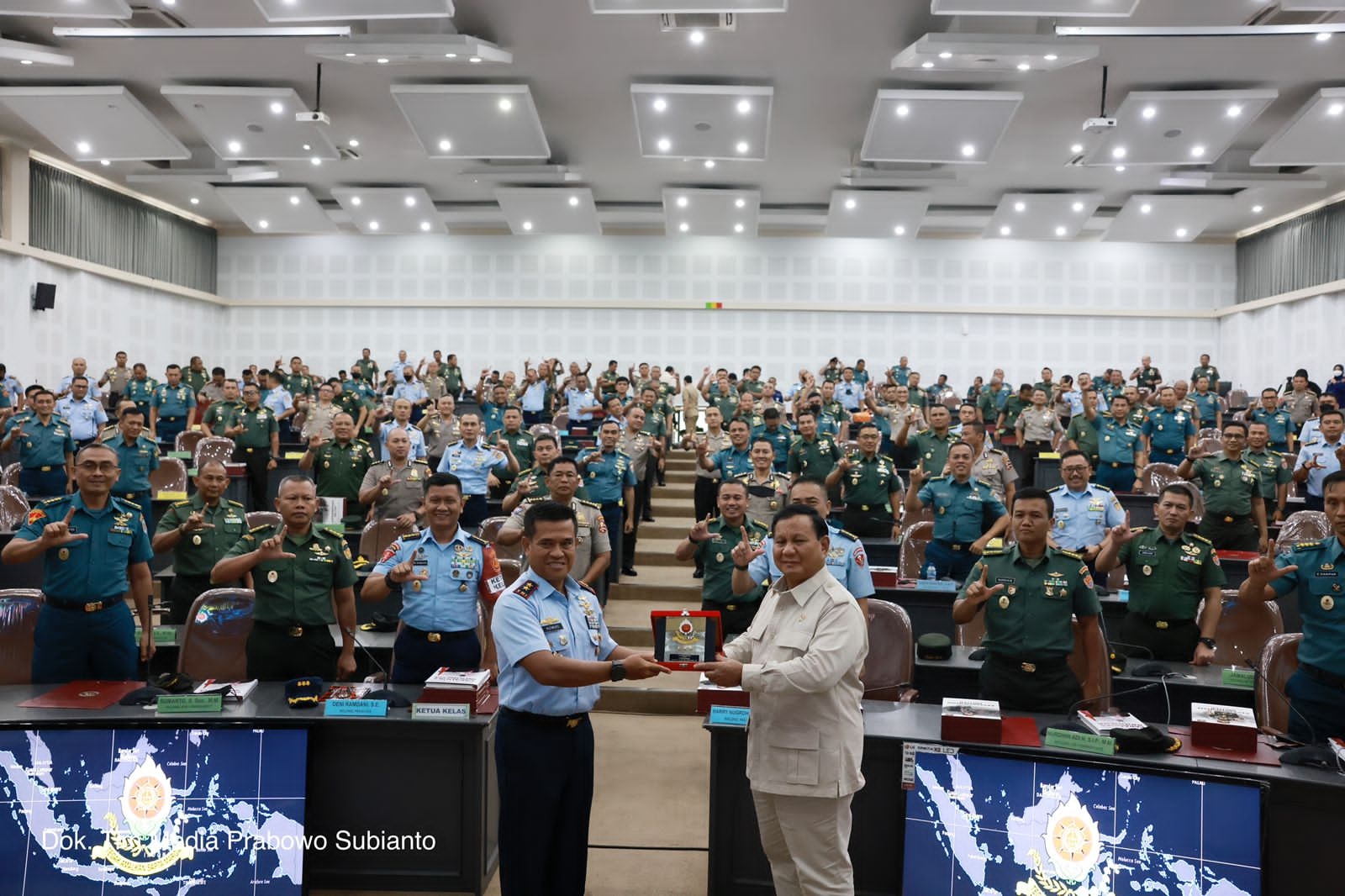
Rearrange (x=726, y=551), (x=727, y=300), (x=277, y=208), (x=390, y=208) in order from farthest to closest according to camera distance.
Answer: (x=727, y=300), (x=390, y=208), (x=277, y=208), (x=726, y=551)

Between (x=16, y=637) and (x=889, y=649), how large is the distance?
4.23 m

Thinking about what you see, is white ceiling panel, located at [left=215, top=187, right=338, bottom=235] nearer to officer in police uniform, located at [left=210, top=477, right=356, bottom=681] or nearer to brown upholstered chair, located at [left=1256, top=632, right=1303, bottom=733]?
officer in police uniform, located at [left=210, top=477, right=356, bottom=681]

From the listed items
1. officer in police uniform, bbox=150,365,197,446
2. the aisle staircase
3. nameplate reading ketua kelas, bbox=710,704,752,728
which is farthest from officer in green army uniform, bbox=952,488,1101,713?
officer in police uniform, bbox=150,365,197,446

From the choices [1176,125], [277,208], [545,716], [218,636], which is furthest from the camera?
[277,208]

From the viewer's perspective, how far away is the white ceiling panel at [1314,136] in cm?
1077

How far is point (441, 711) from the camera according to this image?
3.62m

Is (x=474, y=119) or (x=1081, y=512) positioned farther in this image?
(x=474, y=119)

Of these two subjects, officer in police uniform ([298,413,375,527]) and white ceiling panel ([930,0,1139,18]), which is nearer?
officer in police uniform ([298,413,375,527])

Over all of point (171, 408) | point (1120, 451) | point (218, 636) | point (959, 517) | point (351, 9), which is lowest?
point (218, 636)

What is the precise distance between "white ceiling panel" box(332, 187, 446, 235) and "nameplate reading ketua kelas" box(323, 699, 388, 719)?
14.3 metres

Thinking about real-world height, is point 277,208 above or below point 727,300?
above

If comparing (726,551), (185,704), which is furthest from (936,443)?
(185,704)

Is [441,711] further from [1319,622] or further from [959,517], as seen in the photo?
[959,517]

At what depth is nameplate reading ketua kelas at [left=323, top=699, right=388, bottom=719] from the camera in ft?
11.9
